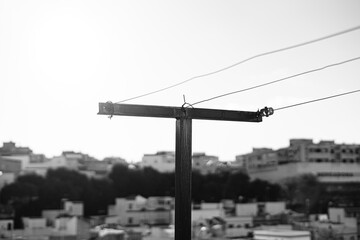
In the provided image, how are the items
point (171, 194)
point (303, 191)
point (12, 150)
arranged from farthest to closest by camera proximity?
1. point (303, 191)
2. point (12, 150)
3. point (171, 194)

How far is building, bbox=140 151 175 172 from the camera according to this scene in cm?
6162

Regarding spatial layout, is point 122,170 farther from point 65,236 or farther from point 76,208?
point 65,236

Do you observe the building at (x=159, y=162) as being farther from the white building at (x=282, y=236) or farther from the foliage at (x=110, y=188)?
the white building at (x=282, y=236)

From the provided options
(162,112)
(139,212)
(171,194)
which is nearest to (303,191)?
(171,194)

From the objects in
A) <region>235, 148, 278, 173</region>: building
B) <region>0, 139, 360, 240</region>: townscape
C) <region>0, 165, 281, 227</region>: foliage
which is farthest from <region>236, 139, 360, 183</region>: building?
<region>0, 165, 281, 227</region>: foliage

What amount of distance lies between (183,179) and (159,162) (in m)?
57.2

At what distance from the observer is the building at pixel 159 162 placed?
6162 cm

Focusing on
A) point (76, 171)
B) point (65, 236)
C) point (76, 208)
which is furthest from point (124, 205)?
point (65, 236)

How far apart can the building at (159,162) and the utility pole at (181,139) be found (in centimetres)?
5469

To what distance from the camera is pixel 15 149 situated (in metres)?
58.4

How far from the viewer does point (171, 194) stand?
57406 millimetres

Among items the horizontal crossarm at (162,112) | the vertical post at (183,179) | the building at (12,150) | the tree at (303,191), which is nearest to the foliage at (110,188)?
the tree at (303,191)

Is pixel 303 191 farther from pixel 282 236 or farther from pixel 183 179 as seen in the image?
pixel 183 179

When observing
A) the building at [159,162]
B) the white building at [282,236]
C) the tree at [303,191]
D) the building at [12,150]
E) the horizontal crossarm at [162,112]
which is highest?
the building at [12,150]
